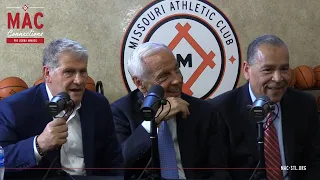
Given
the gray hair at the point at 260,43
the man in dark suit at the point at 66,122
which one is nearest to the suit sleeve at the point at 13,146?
the man in dark suit at the point at 66,122

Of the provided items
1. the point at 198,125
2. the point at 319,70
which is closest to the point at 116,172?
the point at 198,125

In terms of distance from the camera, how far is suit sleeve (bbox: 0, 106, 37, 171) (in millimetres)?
2209

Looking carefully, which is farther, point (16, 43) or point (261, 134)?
point (16, 43)

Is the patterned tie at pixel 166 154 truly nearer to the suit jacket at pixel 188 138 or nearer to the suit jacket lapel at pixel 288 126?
the suit jacket at pixel 188 138

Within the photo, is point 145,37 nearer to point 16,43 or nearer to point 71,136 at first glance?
point 16,43

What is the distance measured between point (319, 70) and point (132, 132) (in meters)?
2.08

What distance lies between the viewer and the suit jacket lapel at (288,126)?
2.42 metres

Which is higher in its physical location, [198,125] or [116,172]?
[198,125]

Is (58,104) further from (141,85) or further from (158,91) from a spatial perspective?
(141,85)

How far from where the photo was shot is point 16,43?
4172mm

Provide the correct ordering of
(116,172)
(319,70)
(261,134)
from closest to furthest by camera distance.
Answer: (261,134), (116,172), (319,70)

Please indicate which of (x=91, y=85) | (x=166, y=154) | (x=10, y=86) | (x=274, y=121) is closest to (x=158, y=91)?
(x=166, y=154)

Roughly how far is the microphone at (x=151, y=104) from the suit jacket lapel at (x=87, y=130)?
64cm

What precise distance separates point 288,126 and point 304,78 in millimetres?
1645
